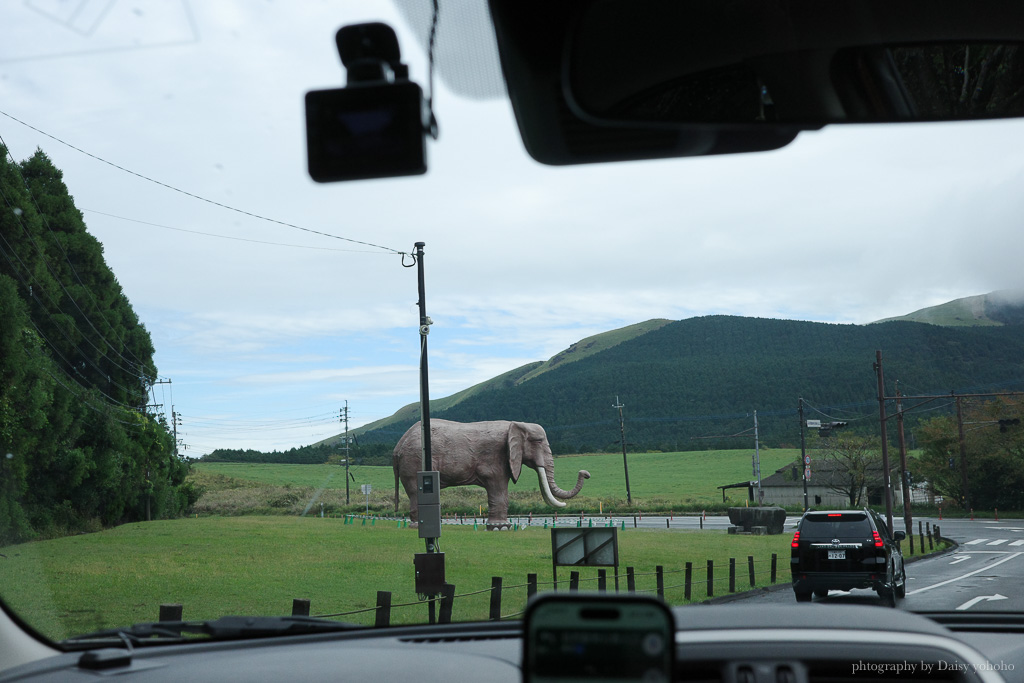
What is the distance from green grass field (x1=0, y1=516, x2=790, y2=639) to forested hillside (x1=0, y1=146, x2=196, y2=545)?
0.85 metres

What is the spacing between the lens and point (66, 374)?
15289 mm

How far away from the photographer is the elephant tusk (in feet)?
73.4

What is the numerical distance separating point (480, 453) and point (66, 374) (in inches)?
665

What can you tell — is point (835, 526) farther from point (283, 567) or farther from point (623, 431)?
point (283, 567)

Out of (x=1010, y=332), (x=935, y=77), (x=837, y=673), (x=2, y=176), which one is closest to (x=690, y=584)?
(x=1010, y=332)

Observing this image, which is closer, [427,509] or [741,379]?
[741,379]

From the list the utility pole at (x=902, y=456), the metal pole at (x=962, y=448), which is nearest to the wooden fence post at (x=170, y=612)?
the utility pole at (x=902, y=456)

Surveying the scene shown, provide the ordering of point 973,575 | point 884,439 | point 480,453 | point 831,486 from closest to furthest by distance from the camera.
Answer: point 884,439 → point 831,486 → point 973,575 → point 480,453

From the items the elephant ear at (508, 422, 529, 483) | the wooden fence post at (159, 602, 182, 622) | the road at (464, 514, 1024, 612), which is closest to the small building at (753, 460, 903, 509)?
the road at (464, 514, 1024, 612)

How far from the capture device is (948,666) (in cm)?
221

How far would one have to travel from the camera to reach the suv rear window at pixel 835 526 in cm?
588

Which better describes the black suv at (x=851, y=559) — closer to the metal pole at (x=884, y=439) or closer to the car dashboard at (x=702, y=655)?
the metal pole at (x=884, y=439)

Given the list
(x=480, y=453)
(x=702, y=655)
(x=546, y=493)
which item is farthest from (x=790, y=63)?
(x=480, y=453)

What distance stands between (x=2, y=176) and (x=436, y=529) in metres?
8.75
